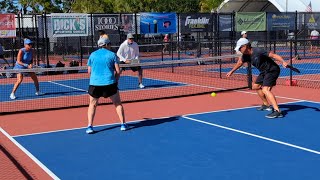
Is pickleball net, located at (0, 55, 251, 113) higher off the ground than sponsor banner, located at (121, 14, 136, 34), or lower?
lower

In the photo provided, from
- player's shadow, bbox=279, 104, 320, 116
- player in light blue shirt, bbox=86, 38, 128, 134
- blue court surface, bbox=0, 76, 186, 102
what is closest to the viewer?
A: player in light blue shirt, bbox=86, 38, 128, 134

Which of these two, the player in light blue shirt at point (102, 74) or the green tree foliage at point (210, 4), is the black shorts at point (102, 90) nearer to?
the player in light blue shirt at point (102, 74)

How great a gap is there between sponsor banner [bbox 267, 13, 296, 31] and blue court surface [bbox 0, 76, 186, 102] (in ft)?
37.8

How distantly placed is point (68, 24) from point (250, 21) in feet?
33.5

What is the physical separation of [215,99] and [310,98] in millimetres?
2438

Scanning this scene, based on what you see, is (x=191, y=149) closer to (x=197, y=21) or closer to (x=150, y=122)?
(x=150, y=122)

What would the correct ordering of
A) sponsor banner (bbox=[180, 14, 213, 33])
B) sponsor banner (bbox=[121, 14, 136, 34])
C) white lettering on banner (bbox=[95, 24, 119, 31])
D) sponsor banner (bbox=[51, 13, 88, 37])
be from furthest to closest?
1. sponsor banner (bbox=[180, 14, 213, 33])
2. sponsor banner (bbox=[121, 14, 136, 34])
3. white lettering on banner (bbox=[95, 24, 119, 31])
4. sponsor banner (bbox=[51, 13, 88, 37])

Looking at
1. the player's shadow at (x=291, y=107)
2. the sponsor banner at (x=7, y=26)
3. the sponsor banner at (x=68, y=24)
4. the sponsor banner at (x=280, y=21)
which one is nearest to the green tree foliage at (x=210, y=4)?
the sponsor banner at (x=280, y=21)

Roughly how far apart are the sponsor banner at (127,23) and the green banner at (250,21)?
5670 millimetres

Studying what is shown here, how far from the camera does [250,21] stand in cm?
2659

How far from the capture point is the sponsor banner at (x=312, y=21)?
29.2m

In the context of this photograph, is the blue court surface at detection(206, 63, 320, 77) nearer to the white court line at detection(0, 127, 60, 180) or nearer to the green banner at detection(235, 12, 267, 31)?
the green banner at detection(235, 12, 267, 31)

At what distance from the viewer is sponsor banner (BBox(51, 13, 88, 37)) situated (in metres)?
22.1

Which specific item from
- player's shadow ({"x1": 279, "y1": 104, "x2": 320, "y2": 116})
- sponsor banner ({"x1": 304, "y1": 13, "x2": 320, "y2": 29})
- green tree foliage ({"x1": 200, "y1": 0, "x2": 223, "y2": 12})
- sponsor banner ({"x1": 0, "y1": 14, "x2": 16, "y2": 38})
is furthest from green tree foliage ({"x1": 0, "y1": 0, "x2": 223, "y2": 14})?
player's shadow ({"x1": 279, "y1": 104, "x2": 320, "y2": 116})
